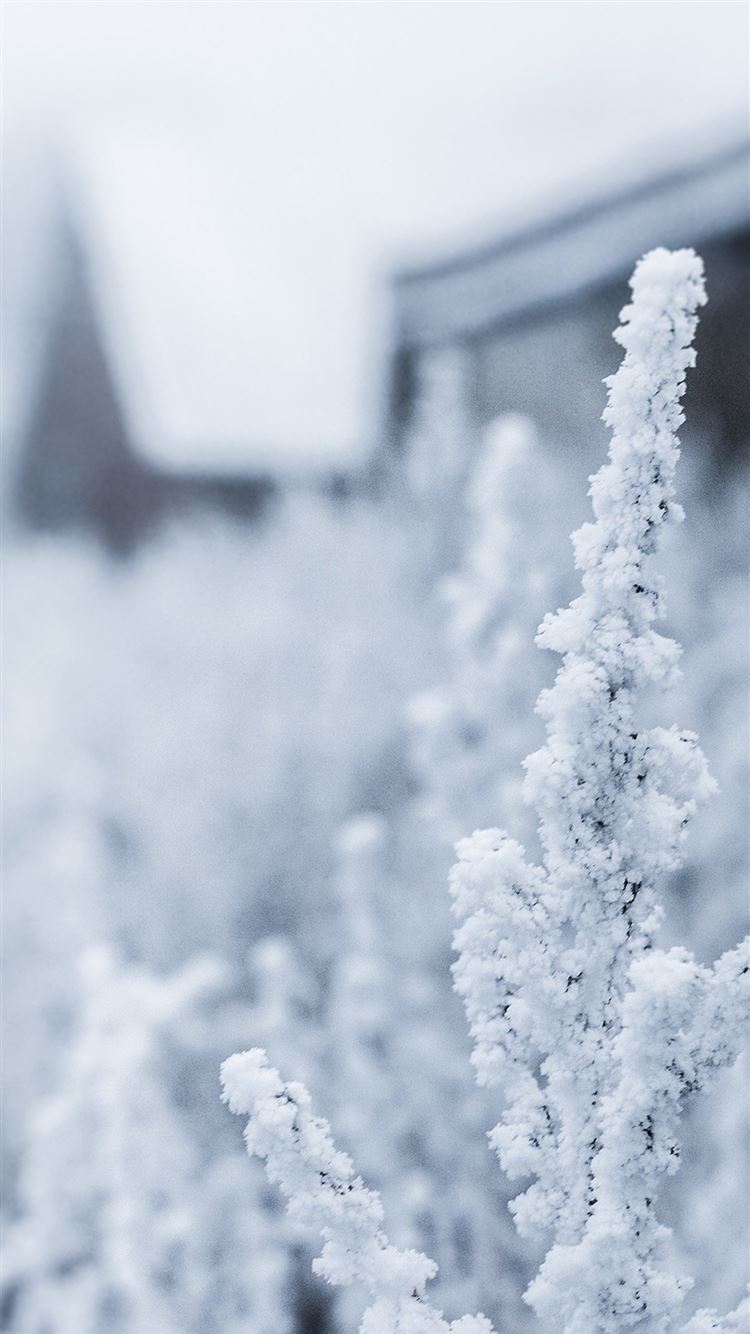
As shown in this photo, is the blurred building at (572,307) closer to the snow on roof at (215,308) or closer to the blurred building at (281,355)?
Answer: the blurred building at (281,355)

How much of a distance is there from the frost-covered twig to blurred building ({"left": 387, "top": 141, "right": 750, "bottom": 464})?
197cm

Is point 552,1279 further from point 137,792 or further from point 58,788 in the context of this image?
point 58,788

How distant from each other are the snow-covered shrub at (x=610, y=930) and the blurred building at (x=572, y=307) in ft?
5.52

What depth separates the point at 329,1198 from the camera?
0.97 m

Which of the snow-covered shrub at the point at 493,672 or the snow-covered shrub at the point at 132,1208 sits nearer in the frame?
the snow-covered shrub at the point at 132,1208

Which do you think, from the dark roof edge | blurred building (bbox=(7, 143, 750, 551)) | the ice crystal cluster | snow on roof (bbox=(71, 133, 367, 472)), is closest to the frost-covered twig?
the ice crystal cluster

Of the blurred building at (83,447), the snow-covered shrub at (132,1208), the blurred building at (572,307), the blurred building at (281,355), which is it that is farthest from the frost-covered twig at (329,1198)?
the blurred building at (83,447)

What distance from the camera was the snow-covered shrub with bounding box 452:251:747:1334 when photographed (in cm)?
92

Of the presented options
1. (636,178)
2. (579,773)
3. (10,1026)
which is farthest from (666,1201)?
(636,178)

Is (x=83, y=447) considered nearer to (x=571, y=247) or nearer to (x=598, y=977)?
(x=571, y=247)

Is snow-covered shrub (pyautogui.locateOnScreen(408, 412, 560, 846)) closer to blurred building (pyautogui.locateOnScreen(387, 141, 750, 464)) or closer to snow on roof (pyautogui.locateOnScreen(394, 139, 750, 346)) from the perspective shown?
blurred building (pyautogui.locateOnScreen(387, 141, 750, 464))

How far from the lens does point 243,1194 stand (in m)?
1.79

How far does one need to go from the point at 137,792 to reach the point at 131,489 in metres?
1.81

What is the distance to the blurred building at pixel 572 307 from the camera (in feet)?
9.67
